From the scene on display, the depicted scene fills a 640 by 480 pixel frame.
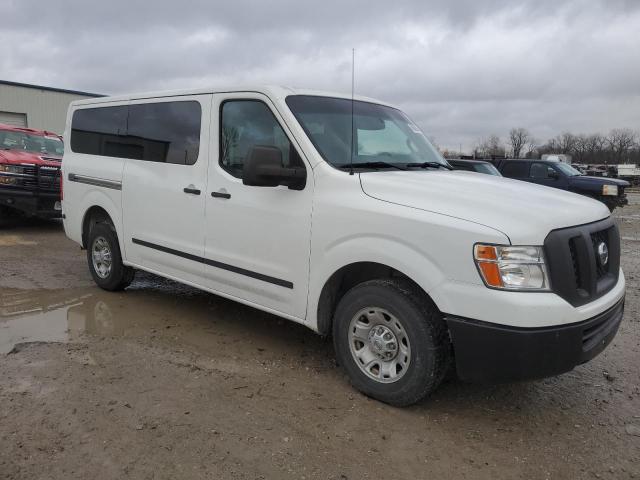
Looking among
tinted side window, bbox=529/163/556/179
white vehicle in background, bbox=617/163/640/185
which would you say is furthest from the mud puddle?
white vehicle in background, bbox=617/163/640/185

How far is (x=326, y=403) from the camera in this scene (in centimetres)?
345

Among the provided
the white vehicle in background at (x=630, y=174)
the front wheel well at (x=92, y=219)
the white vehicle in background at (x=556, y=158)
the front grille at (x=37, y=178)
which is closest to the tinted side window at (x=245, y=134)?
the front wheel well at (x=92, y=219)

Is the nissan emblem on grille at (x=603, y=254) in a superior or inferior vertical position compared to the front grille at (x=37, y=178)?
inferior

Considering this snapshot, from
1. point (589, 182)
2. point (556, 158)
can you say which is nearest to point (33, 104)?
point (556, 158)

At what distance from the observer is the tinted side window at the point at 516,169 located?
15.8 metres

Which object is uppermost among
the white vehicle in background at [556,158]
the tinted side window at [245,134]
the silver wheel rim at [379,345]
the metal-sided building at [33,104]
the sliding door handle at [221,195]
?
the metal-sided building at [33,104]

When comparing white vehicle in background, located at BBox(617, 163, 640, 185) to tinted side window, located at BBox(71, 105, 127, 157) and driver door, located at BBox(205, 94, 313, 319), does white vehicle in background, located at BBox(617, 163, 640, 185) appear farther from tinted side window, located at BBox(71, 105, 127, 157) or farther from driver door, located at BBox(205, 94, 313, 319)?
driver door, located at BBox(205, 94, 313, 319)

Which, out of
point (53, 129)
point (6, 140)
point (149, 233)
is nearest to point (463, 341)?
point (149, 233)

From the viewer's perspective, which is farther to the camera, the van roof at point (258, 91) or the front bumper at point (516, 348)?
the van roof at point (258, 91)

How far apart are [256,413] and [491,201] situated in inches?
74.7

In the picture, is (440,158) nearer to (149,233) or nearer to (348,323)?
→ (348,323)

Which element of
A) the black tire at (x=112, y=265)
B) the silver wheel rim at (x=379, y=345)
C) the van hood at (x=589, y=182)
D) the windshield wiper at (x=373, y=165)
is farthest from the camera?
the van hood at (x=589, y=182)

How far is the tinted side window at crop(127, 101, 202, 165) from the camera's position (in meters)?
4.54

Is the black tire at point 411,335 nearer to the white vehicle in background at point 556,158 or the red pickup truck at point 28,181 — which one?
the red pickup truck at point 28,181
